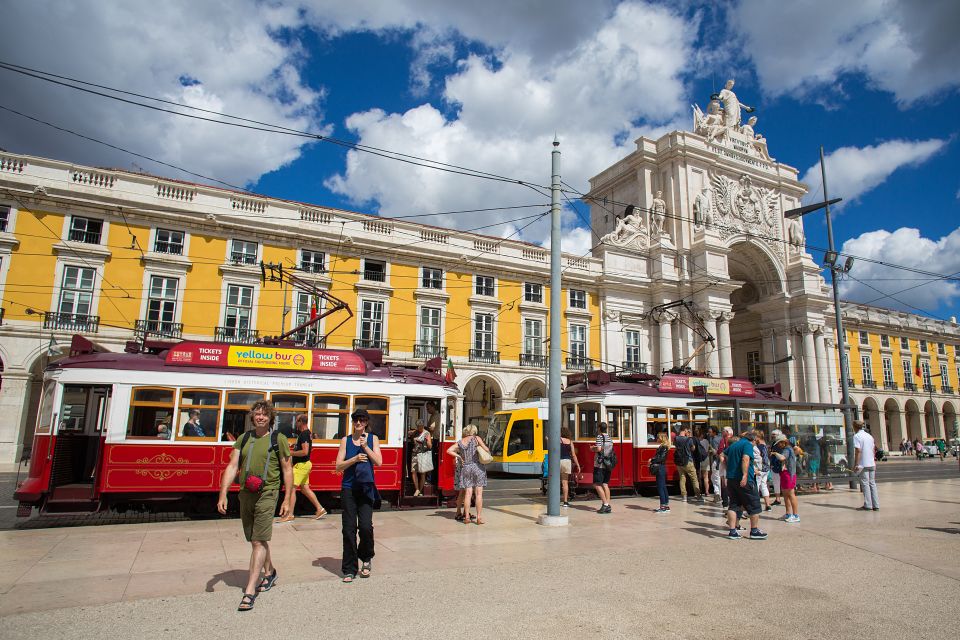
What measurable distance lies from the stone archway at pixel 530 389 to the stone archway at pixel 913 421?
39329 millimetres

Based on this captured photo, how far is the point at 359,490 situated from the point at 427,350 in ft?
76.0

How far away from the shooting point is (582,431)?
17031mm

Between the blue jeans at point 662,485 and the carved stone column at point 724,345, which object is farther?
the carved stone column at point 724,345

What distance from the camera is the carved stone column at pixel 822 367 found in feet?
134

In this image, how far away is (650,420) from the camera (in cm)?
1730

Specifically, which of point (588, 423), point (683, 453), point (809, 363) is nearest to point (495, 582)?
point (683, 453)

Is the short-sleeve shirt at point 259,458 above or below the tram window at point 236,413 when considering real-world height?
below

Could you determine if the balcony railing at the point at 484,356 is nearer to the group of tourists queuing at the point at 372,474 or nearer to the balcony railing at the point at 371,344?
the balcony railing at the point at 371,344

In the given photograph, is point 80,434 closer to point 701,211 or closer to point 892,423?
point 701,211

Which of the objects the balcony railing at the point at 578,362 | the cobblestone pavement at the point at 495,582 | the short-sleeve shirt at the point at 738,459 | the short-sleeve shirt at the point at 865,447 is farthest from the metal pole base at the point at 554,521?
the balcony railing at the point at 578,362

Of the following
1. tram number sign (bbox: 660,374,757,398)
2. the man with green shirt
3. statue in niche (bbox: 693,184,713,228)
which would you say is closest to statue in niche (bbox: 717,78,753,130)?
statue in niche (bbox: 693,184,713,228)

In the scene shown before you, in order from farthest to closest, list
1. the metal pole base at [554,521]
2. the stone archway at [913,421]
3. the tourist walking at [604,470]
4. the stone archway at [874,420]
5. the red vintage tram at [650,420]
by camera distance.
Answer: the stone archway at [913,421], the stone archway at [874,420], the red vintage tram at [650,420], the tourist walking at [604,470], the metal pole base at [554,521]

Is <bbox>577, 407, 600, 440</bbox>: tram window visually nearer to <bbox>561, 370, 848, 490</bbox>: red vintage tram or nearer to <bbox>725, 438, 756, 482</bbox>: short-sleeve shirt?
<bbox>561, 370, 848, 490</bbox>: red vintage tram

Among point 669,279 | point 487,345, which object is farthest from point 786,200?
point 487,345
